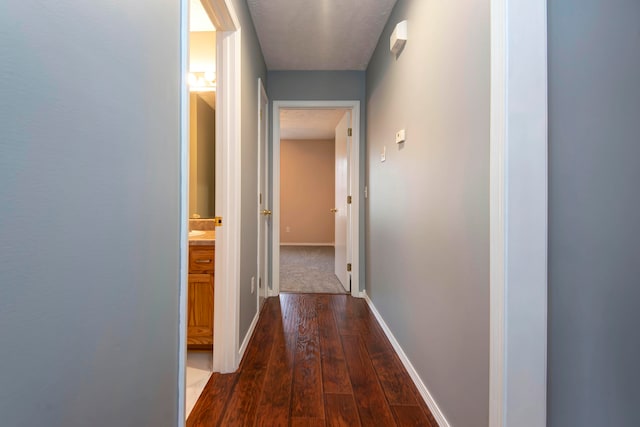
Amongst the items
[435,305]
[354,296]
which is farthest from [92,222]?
[354,296]

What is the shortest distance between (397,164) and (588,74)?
1163 millimetres

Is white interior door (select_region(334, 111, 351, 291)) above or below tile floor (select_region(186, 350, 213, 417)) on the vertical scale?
above

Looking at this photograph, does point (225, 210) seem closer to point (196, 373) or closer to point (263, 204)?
point (196, 373)

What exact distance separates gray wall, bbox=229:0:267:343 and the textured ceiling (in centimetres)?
16

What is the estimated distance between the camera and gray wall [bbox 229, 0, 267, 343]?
202 centimetres

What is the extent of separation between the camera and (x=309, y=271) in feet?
14.4

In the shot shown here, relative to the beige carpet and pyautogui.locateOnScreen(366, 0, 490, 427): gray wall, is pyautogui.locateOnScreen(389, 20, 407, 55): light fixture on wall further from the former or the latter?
the beige carpet

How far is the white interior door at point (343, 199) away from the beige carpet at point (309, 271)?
187mm

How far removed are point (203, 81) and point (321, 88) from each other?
1.22m

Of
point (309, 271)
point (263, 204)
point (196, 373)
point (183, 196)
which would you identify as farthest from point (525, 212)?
point (309, 271)

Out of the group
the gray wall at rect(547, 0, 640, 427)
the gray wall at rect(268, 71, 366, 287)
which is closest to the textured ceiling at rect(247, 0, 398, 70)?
the gray wall at rect(268, 71, 366, 287)

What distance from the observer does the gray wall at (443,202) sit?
108cm

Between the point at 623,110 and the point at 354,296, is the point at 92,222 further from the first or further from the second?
the point at 354,296

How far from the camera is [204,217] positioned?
8.46 feet
